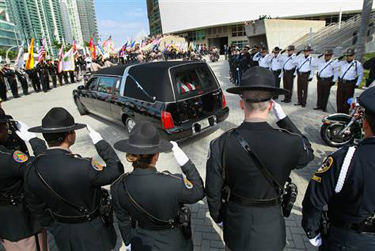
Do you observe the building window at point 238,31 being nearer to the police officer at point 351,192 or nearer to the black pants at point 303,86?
the black pants at point 303,86

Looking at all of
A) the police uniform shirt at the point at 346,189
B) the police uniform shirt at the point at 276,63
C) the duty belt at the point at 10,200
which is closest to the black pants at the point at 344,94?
the police uniform shirt at the point at 276,63

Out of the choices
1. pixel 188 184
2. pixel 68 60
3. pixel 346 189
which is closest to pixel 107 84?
pixel 188 184

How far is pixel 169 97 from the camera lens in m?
4.62

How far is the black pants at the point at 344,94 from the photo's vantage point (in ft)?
21.1

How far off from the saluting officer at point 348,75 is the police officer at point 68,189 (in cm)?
700

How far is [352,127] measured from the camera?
15.1 feet

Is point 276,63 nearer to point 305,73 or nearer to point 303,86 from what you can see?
point 305,73

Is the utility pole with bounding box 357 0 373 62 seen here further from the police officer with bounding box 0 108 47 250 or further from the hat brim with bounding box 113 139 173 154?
the police officer with bounding box 0 108 47 250

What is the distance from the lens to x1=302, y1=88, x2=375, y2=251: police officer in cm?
139

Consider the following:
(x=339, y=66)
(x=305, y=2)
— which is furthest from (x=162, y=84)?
(x=305, y=2)

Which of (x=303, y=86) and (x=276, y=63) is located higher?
(x=276, y=63)

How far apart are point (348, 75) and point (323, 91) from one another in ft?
3.00

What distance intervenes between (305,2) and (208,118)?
57695mm

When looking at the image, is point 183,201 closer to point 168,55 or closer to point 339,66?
point 339,66
